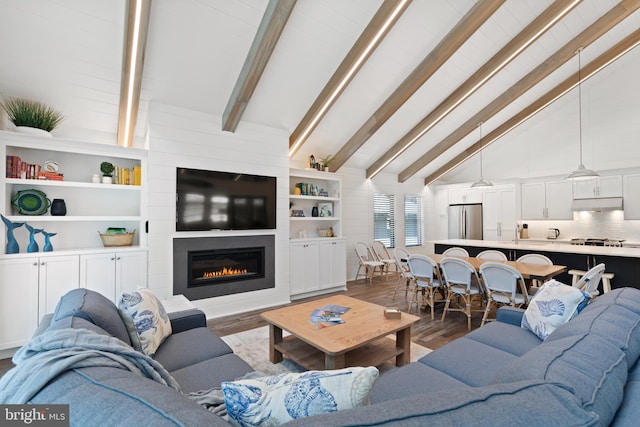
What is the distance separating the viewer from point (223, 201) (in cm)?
434

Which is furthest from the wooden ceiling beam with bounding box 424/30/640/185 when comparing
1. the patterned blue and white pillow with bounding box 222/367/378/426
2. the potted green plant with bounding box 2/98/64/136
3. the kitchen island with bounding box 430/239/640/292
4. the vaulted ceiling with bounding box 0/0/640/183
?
the potted green plant with bounding box 2/98/64/136

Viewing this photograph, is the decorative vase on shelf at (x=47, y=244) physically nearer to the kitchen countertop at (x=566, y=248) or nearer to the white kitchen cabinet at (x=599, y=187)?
the kitchen countertop at (x=566, y=248)

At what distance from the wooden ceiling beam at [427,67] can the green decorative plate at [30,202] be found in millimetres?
4567

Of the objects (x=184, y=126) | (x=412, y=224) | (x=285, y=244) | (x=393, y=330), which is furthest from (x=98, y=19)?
(x=412, y=224)

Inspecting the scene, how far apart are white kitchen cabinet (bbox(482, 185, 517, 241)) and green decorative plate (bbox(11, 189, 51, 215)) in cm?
871

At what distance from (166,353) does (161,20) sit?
10.1ft

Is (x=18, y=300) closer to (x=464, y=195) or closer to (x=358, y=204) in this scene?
(x=358, y=204)

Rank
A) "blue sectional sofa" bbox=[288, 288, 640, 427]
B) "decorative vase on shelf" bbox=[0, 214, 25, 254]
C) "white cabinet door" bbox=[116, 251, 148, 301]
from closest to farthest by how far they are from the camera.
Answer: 1. "blue sectional sofa" bbox=[288, 288, 640, 427]
2. "decorative vase on shelf" bbox=[0, 214, 25, 254]
3. "white cabinet door" bbox=[116, 251, 148, 301]

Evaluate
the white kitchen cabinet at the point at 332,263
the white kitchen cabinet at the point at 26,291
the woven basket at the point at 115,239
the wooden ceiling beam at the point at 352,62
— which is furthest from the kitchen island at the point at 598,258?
the white kitchen cabinet at the point at 26,291

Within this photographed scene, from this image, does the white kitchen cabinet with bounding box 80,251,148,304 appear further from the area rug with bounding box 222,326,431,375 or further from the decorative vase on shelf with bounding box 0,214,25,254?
the area rug with bounding box 222,326,431,375

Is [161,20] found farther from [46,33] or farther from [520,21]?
[520,21]

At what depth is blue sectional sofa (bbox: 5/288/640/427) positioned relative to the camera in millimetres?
668

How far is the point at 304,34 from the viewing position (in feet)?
11.3

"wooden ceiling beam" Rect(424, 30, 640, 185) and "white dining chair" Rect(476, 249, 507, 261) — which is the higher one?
"wooden ceiling beam" Rect(424, 30, 640, 185)
